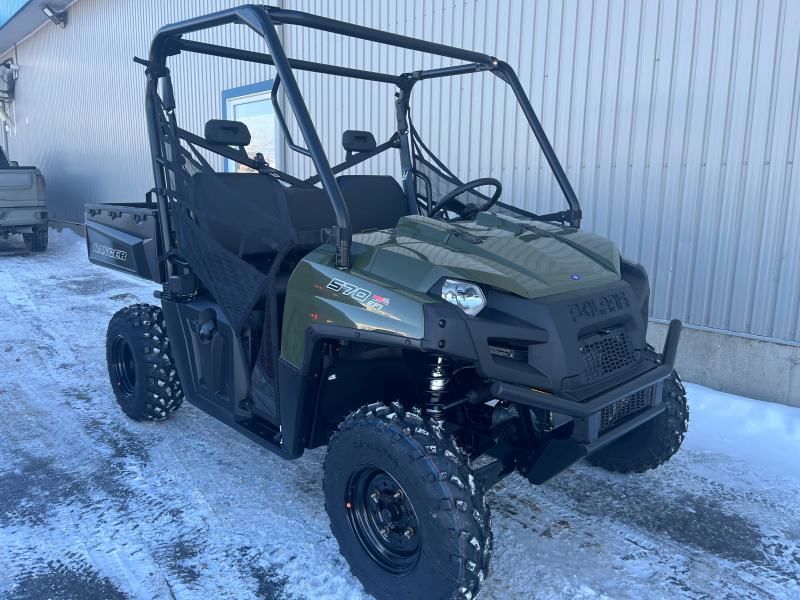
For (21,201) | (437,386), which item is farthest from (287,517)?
(21,201)

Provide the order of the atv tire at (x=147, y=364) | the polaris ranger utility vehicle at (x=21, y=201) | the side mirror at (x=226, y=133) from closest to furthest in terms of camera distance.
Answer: the side mirror at (x=226, y=133)
the atv tire at (x=147, y=364)
the polaris ranger utility vehicle at (x=21, y=201)

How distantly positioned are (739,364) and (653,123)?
1716 mm

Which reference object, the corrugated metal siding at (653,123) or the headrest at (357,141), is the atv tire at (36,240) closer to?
the corrugated metal siding at (653,123)

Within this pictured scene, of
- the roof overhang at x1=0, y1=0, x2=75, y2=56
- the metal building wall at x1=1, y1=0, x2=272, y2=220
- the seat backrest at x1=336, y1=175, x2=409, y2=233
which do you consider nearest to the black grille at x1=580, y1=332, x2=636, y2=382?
the seat backrest at x1=336, y1=175, x2=409, y2=233

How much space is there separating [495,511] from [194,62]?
30.6 ft

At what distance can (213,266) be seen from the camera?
114 inches

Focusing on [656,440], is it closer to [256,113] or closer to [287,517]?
[287,517]

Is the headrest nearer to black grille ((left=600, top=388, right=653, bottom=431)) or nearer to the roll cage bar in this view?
the roll cage bar

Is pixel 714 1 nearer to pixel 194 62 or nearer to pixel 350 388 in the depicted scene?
pixel 350 388

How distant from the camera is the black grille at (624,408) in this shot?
7.27ft

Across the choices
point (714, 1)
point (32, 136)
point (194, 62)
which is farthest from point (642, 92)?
point (32, 136)

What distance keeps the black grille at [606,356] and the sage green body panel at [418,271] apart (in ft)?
0.67

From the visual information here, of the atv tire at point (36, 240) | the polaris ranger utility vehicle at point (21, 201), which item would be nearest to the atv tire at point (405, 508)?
the polaris ranger utility vehicle at point (21, 201)

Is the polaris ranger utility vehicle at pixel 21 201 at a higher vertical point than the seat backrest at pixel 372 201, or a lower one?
lower
